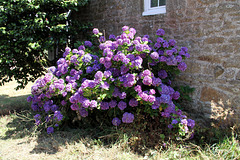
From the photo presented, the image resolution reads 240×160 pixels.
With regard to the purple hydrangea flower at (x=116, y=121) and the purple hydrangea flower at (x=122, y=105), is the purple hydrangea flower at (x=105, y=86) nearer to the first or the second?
the purple hydrangea flower at (x=122, y=105)

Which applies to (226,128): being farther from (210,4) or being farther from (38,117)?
(38,117)

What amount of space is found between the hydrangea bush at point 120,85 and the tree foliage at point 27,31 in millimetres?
1351

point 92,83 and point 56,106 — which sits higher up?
point 92,83

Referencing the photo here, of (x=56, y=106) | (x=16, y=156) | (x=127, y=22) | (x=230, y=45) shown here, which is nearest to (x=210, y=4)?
(x=230, y=45)

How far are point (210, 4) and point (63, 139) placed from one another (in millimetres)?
3639

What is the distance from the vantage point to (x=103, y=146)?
133 inches

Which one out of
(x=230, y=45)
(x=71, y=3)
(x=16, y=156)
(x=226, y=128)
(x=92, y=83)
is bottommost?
(x=16, y=156)

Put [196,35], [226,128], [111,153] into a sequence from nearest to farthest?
[111,153], [226,128], [196,35]

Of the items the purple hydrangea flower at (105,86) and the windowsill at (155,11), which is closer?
the purple hydrangea flower at (105,86)

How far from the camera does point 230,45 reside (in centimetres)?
356

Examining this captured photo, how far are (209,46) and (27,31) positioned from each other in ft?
13.4

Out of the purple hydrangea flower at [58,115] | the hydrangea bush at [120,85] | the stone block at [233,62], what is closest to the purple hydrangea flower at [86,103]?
the hydrangea bush at [120,85]

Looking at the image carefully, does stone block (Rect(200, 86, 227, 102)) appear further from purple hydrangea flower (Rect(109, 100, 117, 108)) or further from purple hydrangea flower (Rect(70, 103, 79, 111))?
purple hydrangea flower (Rect(70, 103, 79, 111))

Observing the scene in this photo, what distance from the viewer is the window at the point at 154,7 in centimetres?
452
